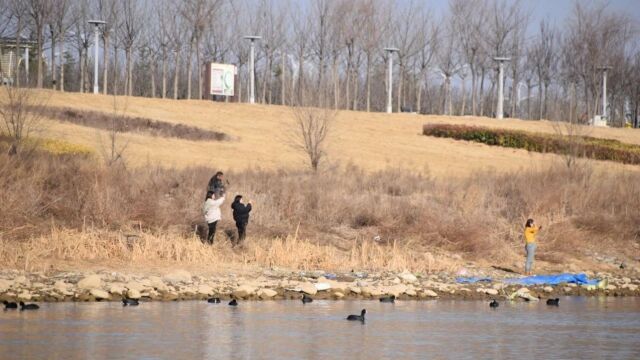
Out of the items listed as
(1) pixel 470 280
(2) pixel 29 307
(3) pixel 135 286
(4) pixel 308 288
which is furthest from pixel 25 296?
(1) pixel 470 280

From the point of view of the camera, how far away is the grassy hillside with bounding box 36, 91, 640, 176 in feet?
160

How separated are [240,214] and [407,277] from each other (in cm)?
499

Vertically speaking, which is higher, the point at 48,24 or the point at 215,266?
the point at 48,24

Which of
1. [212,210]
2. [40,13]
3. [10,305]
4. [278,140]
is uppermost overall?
[40,13]

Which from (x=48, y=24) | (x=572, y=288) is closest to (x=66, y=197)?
(x=572, y=288)

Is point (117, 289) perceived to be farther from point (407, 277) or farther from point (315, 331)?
point (407, 277)

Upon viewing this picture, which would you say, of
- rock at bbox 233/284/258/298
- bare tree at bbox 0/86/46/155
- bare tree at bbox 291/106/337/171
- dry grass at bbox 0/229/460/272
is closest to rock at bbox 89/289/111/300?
rock at bbox 233/284/258/298

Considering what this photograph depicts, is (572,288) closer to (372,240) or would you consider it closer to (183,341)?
(372,240)

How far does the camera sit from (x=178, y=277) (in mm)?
25719

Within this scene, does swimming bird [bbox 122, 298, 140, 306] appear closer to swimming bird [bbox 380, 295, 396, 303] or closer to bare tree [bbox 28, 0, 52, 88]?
swimming bird [bbox 380, 295, 396, 303]

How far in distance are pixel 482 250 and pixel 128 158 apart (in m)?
18.1

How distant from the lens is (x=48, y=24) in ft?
238

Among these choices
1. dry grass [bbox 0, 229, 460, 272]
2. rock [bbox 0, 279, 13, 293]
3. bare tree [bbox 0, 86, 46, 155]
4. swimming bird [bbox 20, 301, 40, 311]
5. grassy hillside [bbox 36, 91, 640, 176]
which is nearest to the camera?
swimming bird [bbox 20, 301, 40, 311]

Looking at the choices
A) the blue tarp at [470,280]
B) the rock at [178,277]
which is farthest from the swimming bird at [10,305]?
the blue tarp at [470,280]
